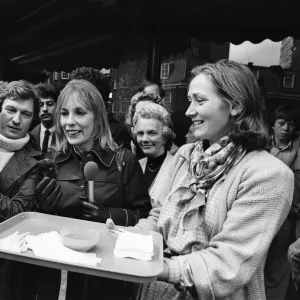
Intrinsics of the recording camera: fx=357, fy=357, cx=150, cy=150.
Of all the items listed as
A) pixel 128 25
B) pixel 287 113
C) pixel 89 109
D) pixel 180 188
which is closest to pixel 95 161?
pixel 89 109

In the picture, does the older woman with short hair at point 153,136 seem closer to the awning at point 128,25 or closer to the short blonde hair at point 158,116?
the short blonde hair at point 158,116

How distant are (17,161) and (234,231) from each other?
1.26m

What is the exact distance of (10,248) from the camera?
3.98 feet

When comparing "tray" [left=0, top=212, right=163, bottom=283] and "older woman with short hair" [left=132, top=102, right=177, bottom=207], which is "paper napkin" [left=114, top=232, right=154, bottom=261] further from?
"older woman with short hair" [left=132, top=102, right=177, bottom=207]

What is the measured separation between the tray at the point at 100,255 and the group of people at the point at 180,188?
12cm

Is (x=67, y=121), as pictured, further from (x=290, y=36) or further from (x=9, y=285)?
(x=290, y=36)

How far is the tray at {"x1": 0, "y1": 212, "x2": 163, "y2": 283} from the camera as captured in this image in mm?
1143

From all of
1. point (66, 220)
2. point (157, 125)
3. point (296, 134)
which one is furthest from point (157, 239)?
point (296, 134)

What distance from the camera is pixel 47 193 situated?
1.78 meters

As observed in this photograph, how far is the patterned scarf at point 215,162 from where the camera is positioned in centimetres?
145

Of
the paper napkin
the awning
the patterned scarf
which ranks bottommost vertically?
the paper napkin

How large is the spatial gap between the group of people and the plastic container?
0.94ft

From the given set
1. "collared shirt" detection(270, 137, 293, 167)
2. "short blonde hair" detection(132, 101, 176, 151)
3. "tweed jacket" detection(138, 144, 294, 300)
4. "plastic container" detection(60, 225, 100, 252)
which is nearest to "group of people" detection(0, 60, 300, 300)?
"tweed jacket" detection(138, 144, 294, 300)

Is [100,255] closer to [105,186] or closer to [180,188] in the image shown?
[180,188]
